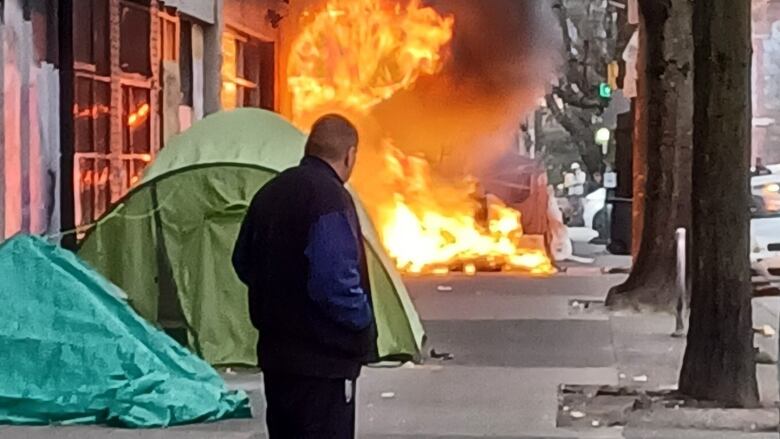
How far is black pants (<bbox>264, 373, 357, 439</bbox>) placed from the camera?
6086mm

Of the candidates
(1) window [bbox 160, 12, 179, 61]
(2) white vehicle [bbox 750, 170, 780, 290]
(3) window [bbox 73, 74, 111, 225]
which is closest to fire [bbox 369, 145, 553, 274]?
(2) white vehicle [bbox 750, 170, 780, 290]

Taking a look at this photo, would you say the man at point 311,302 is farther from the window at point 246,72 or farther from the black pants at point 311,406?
the window at point 246,72

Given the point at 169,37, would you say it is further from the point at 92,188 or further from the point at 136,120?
the point at 92,188

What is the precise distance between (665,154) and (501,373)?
5.54 meters

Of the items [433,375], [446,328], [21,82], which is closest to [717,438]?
[433,375]

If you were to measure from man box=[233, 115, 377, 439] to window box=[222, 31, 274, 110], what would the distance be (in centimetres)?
1831

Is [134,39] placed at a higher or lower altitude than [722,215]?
higher

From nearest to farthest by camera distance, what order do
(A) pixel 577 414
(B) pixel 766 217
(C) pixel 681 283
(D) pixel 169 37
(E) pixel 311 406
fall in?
(E) pixel 311 406 < (A) pixel 577 414 < (C) pixel 681 283 < (D) pixel 169 37 < (B) pixel 766 217

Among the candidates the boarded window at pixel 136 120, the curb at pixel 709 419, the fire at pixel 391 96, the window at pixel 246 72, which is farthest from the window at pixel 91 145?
the curb at pixel 709 419

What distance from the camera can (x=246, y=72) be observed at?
26844 millimetres

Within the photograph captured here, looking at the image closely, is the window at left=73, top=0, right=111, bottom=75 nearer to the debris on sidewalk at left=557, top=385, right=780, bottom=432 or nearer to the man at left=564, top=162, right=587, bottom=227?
the debris on sidewalk at left=557, top=385, right=780, bottom=432

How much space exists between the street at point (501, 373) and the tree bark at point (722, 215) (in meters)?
0.75

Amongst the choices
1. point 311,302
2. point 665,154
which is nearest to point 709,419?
point 311,302

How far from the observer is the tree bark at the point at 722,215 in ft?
35.2
